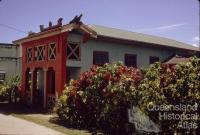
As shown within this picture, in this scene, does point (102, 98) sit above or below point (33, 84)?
below

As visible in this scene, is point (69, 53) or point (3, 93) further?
point (3, 93)

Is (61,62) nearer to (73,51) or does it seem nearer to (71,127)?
(73,51)

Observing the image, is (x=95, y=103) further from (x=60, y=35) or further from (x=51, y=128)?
(x=60, y=35)

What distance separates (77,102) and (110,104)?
2463 mm

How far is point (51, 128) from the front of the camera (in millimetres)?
13211

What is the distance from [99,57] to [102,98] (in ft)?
29.0

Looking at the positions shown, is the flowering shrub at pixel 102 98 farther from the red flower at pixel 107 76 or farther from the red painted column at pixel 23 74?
the red painted column at pixel 23 74

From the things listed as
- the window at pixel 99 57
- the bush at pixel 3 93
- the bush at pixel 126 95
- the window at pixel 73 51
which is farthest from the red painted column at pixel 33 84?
the bush at pixel 126 95

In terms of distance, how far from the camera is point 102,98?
1270 cm

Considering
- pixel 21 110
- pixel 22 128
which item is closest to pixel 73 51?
pixel 21 110

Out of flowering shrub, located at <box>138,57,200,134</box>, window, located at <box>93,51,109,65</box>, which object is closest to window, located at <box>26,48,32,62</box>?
window, located at <box>93,51,109,65</box>

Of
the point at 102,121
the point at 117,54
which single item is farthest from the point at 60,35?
the point at 102,121

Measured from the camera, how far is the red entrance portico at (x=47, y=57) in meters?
18.8

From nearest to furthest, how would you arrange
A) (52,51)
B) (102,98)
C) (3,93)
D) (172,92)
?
(172,92) → (102,98) → (52,51) → (3,93)
